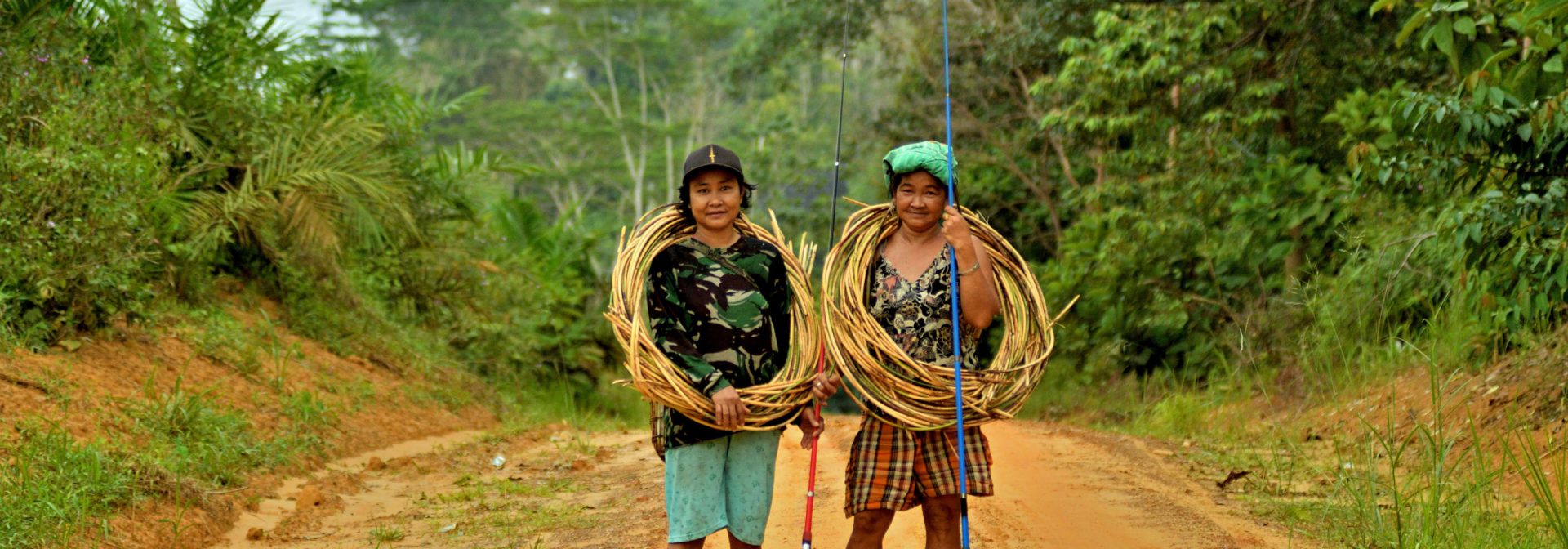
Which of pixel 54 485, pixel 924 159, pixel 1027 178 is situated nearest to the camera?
pixel 924 159

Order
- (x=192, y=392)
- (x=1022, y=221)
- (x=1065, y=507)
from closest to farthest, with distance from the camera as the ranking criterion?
(x=1065, y=507), (x=192, y=392), (x=1022, y=221)

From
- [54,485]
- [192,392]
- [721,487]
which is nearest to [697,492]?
[721,487]

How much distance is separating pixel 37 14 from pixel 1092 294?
377 inches

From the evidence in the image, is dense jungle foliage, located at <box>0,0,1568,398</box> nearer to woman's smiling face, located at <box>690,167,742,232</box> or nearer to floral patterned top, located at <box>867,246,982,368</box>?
woman's smiling face, located at <box>690,167,742,232</box>

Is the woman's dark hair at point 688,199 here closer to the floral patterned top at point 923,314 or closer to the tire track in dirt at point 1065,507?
the floral patterned top at point 923,314

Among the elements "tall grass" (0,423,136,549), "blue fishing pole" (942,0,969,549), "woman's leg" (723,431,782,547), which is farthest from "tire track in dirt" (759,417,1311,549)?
"tall grass" (0,423,136,549)

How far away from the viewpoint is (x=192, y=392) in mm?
7562

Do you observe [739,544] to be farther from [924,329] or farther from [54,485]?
[54,485]

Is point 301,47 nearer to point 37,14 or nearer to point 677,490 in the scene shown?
point 37,14

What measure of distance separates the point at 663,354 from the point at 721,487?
43cm

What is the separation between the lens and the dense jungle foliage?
6719mm

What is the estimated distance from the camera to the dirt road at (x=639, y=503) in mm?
5516

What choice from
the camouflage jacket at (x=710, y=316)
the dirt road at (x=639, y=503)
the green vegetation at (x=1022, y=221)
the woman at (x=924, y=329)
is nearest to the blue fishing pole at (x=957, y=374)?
the woman at (x=924, y=329)

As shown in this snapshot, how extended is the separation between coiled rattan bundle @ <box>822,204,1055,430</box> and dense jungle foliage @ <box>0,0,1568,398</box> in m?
0.68
